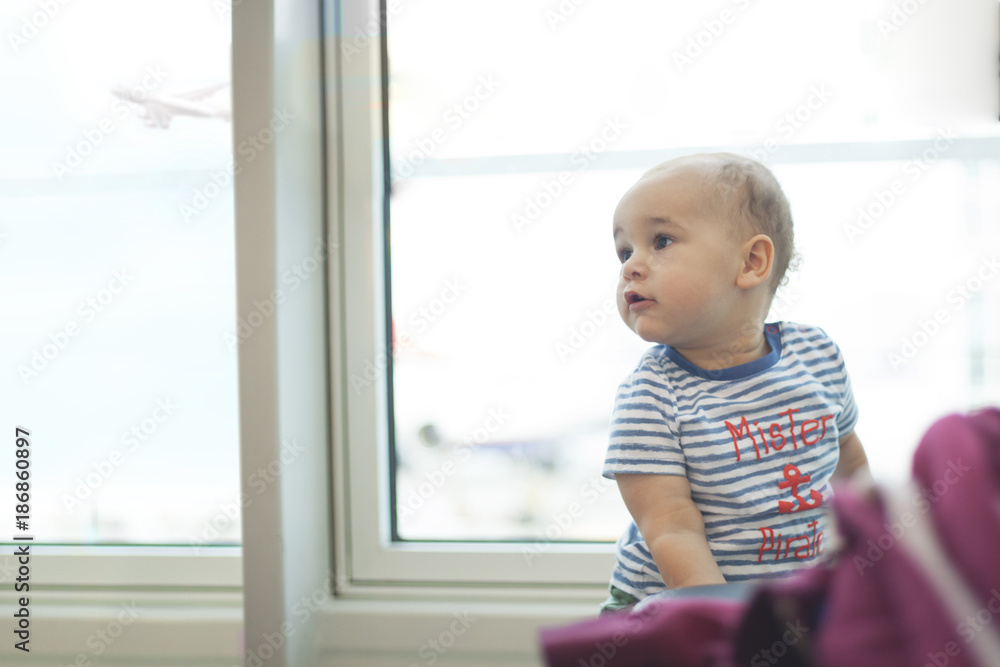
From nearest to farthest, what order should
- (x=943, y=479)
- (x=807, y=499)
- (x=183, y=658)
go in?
1. (x=943, y=479)
2. (x=807, y=499)
3. (x=183, y=658)

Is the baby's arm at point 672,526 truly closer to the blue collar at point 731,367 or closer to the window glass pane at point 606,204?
the blue collar at point 731,367

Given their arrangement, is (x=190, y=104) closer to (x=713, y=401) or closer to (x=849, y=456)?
(x=713, y=401)

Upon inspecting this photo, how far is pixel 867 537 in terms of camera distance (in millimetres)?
380

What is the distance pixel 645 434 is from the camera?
836 millimetres

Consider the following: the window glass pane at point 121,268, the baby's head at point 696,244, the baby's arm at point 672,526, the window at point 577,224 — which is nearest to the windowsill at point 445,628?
the window at point 577,224

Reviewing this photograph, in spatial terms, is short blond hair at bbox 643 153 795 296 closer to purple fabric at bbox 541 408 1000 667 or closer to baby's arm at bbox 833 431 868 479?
baby's arm at bbox 833 431 868 479

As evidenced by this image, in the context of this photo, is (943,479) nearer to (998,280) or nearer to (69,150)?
(998,280)

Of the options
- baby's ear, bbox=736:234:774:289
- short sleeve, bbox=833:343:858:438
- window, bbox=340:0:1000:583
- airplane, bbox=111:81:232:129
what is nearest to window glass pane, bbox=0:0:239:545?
airplane, bbox=111:81:232:129

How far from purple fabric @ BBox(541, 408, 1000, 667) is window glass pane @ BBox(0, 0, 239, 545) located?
1031mm

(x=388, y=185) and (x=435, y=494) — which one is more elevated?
(x=388, y=185)

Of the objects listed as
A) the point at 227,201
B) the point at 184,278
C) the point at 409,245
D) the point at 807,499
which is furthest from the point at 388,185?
the point at 807,499

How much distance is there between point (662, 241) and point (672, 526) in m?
0.32

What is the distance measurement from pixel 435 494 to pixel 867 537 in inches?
39.6

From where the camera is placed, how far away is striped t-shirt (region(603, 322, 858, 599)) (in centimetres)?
82
